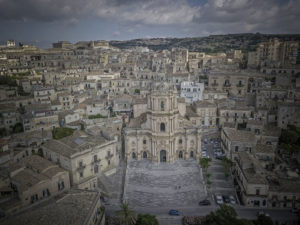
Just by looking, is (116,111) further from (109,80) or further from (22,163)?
(22,163)

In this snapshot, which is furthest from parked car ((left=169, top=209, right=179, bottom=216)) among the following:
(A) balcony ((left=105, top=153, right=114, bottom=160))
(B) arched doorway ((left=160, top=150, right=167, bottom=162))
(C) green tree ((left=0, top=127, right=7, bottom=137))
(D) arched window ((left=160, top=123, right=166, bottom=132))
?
(C) green tree ((left=0, top=127, right=7, bottom=137))

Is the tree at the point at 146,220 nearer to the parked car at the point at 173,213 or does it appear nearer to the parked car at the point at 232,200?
the parked car at the point at 173,213

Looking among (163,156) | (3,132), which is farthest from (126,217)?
(3,132)

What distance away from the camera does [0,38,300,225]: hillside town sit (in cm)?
3759

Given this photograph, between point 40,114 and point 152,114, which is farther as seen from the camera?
point 40,114

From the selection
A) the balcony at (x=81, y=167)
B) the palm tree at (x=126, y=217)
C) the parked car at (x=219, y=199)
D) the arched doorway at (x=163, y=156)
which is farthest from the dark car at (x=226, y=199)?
the balcony at (x=81, y=167)

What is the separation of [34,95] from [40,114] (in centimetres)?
1323

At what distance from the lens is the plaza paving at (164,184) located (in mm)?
41406

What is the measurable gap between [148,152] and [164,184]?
9605mm

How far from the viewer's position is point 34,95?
7012 cm

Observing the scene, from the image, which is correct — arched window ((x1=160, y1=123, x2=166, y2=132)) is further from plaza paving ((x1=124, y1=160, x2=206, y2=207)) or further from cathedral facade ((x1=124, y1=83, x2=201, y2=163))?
plaza paving ((x1=124, y1=160, x2=206, y2=207))

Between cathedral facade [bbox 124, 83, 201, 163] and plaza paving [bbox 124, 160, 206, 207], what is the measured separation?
1.93 meters

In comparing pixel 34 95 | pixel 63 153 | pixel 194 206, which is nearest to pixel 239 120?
pixel 194 206

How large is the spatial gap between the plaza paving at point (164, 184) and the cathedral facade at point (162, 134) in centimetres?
193
